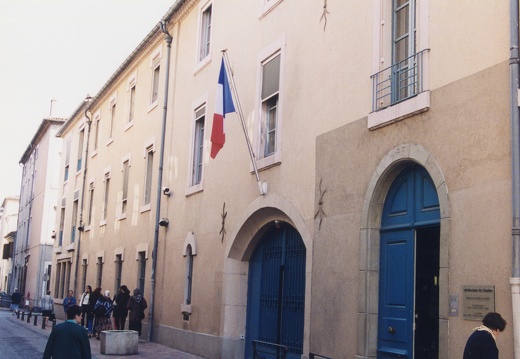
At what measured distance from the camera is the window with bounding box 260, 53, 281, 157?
49.2 feet

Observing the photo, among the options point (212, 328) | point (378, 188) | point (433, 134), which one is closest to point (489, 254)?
point (433, 134)

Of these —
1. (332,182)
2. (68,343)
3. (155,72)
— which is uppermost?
(155,72)

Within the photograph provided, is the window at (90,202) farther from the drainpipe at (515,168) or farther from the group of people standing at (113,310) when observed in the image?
the drainpipe at (515,168)

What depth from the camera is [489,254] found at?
8.58 metres

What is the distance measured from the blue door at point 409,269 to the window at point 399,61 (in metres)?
0.93

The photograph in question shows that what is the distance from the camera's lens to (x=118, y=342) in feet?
56.1

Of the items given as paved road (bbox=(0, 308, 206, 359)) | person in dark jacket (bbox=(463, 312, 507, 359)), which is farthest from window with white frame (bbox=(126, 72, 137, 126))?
person in dark jacket (bbox=(463, 312, 507, 359))

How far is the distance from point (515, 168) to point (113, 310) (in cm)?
1551

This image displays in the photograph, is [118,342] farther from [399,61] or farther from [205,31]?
[399,61]

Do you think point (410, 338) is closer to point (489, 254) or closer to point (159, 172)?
point (489, 254)

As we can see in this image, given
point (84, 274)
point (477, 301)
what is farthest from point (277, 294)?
point (84, 274)

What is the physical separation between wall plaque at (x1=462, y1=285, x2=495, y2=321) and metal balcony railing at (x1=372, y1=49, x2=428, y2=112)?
284 cm

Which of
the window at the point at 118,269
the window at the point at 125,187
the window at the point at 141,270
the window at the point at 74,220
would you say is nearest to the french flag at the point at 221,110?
the window at the point at 141,270

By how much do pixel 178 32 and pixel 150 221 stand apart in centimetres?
558
